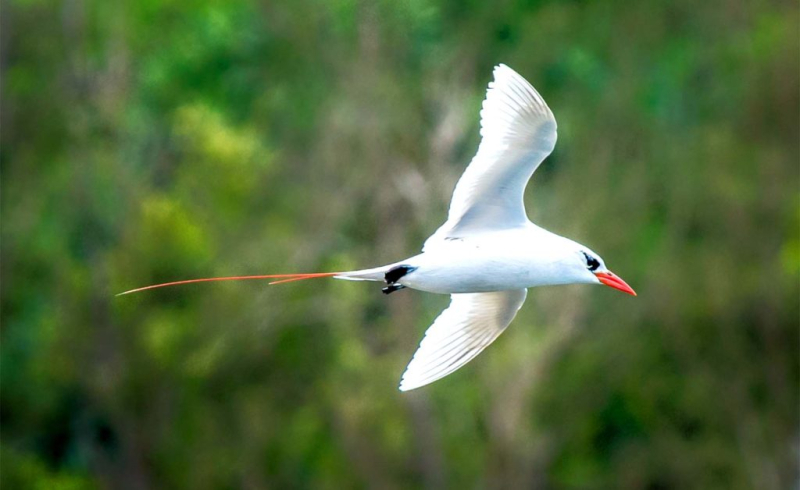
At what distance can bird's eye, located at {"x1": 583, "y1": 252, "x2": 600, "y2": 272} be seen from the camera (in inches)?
447

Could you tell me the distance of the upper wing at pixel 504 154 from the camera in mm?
11055

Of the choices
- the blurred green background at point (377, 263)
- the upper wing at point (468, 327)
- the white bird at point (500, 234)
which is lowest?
the upper wing at point (468, 327)

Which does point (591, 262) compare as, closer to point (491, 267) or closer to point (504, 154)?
point (491, 267)

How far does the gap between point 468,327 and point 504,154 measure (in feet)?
4.76

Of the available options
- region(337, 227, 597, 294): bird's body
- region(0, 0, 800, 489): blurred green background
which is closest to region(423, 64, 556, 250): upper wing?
region(337, 227, 597, 294): bird's body

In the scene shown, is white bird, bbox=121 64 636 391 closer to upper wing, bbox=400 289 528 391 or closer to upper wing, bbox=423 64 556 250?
upper wing, bbox=423 64 556 250

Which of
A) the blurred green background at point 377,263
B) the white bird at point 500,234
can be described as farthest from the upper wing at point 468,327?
the blurred green background at point 377,263

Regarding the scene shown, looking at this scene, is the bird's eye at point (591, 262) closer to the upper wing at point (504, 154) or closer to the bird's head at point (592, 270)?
the bird's head at point (592, 270)

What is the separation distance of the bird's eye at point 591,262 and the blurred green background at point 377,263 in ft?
38.5

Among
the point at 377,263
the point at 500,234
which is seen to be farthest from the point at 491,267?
the point at 377,263

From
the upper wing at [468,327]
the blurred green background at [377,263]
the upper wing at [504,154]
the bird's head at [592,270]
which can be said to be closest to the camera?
the upper wing at [504,154]

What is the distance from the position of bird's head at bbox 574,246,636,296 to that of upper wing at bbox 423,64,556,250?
416 mm

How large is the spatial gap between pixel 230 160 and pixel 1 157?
757 centimetres

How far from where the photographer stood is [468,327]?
12.2 metres
